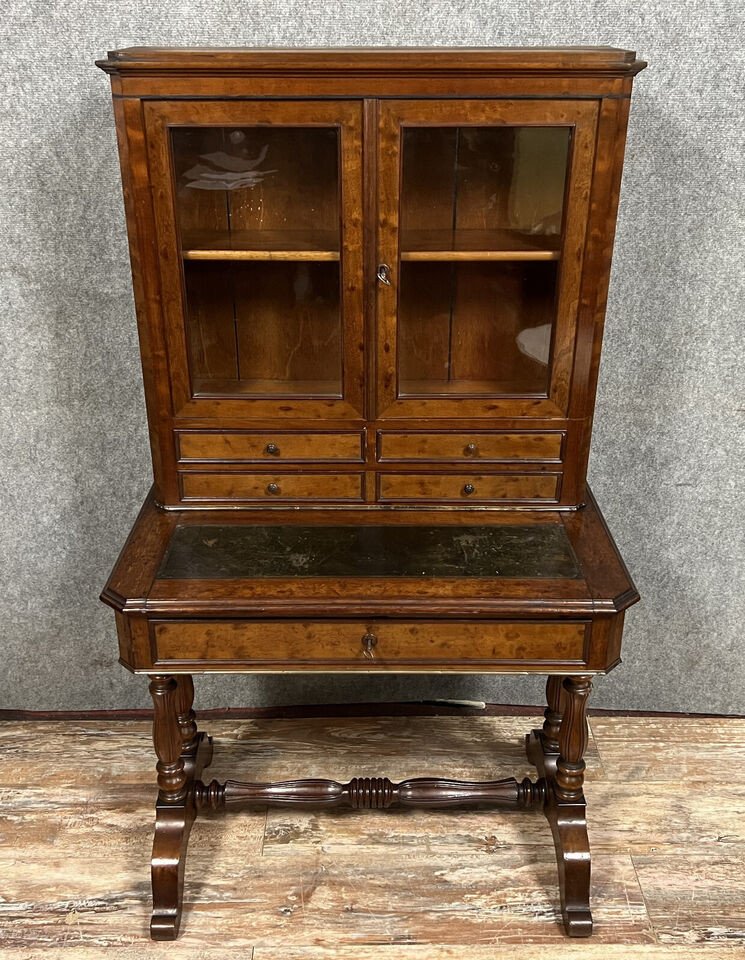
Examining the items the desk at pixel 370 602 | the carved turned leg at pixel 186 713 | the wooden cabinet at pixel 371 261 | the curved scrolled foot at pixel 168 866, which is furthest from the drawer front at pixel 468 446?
the curved scrolled foot at pixel 168 866

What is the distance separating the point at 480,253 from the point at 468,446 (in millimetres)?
363

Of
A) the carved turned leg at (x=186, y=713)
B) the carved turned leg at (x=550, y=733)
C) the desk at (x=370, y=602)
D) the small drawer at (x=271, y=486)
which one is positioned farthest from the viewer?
the carved turned leg at (x=550, y=733)

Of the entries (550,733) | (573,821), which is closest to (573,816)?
(573,821)

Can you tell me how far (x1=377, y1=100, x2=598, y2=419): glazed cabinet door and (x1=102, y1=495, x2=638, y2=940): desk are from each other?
9.8 inches

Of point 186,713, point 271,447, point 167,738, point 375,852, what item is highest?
point 271,447

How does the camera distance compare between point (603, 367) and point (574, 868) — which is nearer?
point (574, 868)

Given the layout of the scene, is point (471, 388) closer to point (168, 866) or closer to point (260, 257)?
point (260, 257)

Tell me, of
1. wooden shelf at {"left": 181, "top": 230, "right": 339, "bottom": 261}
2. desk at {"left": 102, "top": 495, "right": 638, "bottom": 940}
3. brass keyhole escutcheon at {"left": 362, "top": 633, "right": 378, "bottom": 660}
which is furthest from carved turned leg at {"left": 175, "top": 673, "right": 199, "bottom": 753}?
wooden shelf at {"left": 181, "top": 230, "right": 339, "bottom": 261}

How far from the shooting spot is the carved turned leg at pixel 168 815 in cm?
178

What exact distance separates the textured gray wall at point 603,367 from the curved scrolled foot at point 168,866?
559 millimetres

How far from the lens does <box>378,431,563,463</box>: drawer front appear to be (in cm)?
180

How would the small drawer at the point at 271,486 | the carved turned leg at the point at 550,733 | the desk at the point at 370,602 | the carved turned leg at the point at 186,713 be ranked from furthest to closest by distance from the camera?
the carved turned leg at the point at 550,733
the carved turned leg at the point at 186,713
the small drawer at the point at 271,486
the desk at the point at 370,602

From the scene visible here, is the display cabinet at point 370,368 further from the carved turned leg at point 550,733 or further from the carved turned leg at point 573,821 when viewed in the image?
the carved turned leg at point 550,733

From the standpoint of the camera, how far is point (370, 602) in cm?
160
